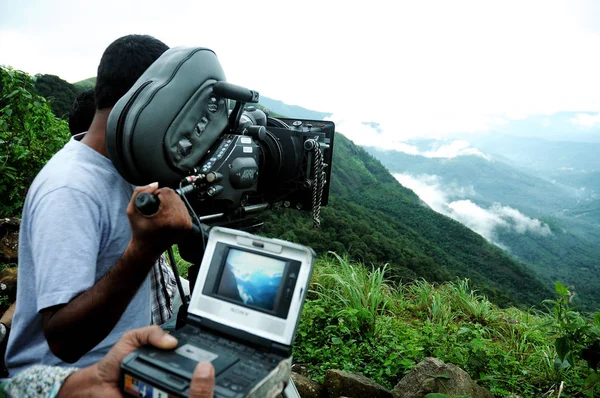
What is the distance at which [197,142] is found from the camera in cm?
141

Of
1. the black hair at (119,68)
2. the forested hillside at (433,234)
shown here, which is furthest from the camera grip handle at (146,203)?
the forested hillside at (433,234)

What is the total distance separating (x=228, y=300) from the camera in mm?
977

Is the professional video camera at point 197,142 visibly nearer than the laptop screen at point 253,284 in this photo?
No

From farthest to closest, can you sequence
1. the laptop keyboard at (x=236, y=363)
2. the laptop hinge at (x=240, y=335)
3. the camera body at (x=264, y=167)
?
1. the camera body at (x=264, y=167)
2. the laptop hinge at (x=240, y=335)
3. the laptop keyboard at (x=236, y=363)

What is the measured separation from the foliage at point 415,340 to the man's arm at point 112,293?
190cm

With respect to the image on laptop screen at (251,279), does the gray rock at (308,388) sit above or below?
below

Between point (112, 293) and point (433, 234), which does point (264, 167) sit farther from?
point (433, 234)

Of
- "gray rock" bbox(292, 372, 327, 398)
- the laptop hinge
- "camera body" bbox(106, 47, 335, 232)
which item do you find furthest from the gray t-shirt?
"gray rock" bbox(292, 372, 327, 398)

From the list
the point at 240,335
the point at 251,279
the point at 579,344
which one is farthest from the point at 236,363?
the point at 579,344

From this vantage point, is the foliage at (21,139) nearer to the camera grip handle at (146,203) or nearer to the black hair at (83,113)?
the black hair at (83,113)

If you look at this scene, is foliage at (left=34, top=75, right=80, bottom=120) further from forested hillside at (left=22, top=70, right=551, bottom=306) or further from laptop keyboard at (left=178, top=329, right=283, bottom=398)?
forested hillside at (left=22, top=70, right=551, bottom=306)

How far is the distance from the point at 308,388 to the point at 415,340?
0.98 m

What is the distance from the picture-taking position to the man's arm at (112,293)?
1.03 metres

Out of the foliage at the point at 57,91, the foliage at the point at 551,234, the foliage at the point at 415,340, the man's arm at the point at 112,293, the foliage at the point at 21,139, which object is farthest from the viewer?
the foliage at the point at 551,234
